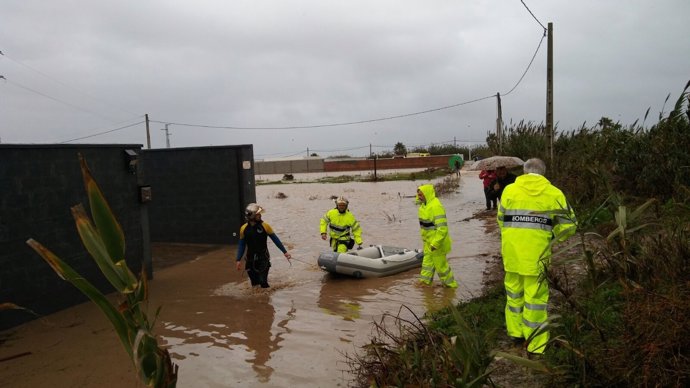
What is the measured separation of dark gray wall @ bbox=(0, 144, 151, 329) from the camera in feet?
22.0

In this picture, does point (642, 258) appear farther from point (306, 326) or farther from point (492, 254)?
point (492, 254)

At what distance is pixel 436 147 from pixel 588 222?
6485 centimetres

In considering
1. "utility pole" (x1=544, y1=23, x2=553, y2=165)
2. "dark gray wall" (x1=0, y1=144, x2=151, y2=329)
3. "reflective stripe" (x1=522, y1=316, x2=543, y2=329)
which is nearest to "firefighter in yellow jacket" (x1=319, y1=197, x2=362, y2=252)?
"dark gray wall" (x1=0, y1=144, x2=151, y2=329)

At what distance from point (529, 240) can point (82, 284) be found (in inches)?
149

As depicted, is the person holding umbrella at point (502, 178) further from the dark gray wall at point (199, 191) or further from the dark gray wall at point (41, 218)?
the dark gray wall at point (41, 218)

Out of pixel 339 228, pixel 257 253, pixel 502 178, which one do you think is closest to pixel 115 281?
pixel 257 253

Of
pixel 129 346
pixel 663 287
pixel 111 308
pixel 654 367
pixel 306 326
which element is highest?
pixel 111 308

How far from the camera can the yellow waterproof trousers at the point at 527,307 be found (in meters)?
4.39

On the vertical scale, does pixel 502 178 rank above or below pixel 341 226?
above

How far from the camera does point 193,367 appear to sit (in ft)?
17.6

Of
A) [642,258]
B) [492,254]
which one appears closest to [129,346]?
[642,258]

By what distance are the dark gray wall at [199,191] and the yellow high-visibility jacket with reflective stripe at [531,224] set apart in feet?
31.5

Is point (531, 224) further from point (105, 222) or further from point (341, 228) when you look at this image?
point (341, 228)

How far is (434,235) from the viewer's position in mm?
7703
